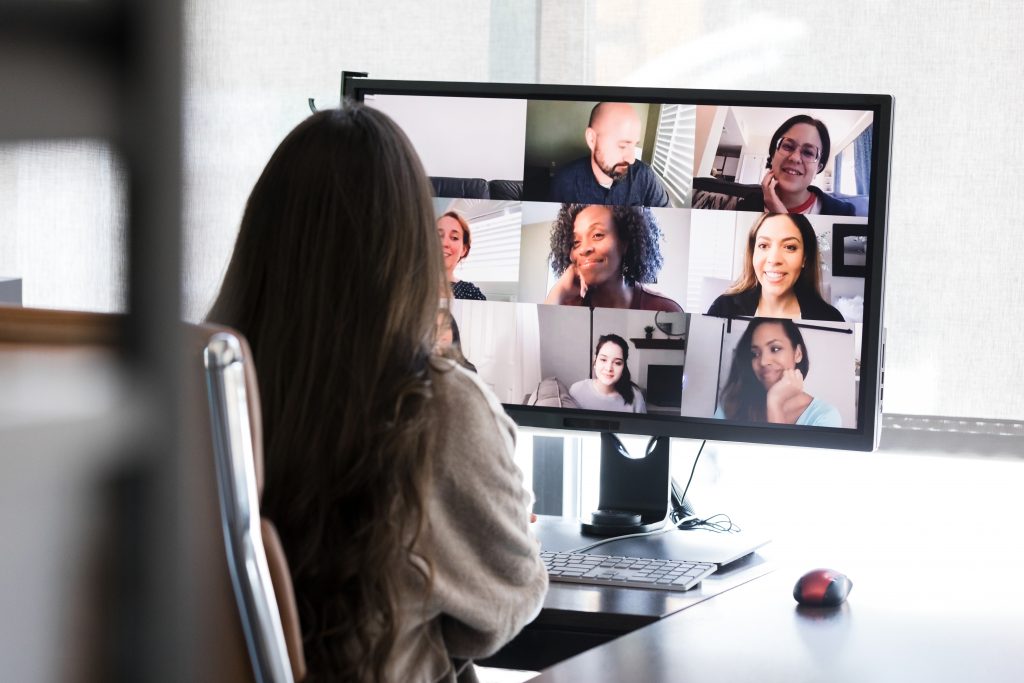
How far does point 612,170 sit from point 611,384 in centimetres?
27

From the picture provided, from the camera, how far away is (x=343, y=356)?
86 centimetres

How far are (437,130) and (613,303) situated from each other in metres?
0.33

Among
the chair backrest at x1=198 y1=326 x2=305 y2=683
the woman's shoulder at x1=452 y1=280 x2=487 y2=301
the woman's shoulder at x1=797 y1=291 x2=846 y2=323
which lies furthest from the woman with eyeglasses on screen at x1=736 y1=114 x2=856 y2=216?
the chair backrest at x1=198 y1=326 x2=305 y2=683

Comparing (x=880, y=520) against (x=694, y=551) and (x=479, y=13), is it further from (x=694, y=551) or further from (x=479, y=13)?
(x=479, y=13)

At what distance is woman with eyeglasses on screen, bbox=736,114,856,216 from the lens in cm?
126

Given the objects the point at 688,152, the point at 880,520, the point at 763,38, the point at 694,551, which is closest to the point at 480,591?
the point at 694,551

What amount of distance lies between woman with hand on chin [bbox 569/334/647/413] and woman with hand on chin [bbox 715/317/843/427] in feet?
0.42

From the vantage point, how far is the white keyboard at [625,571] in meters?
1.20

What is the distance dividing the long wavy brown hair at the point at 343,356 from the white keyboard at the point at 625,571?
0.40 metres

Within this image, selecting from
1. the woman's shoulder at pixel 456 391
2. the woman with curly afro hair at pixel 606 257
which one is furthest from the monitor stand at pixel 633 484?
the woman's shoulder at pixel 456 391

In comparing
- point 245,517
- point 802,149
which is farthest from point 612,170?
point 245,517

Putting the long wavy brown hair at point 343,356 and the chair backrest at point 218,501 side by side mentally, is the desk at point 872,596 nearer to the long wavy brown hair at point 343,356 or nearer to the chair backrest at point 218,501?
the long wavy brown hair at point 343,356

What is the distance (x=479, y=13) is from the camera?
1838mm

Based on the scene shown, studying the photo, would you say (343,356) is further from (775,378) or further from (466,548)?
(775,378)
